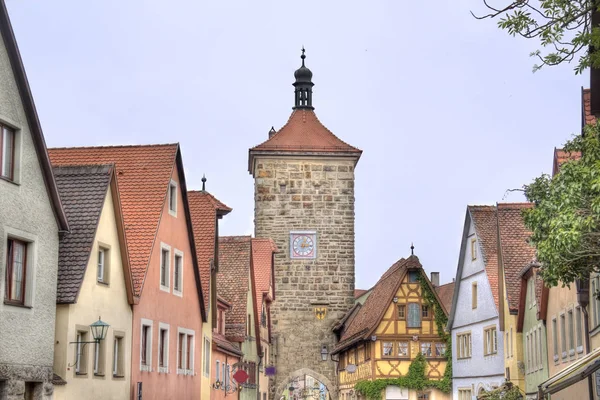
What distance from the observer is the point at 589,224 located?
11.0 m

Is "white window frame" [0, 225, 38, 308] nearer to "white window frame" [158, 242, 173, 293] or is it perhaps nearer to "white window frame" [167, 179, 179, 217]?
"white window frame" [158, 242, 173, 293]

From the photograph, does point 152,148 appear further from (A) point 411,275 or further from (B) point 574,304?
(A) point 411,275

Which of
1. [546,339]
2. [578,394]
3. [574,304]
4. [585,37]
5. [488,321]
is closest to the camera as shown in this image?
[585,37]

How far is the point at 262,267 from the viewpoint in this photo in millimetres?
45531

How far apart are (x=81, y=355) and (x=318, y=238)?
113ft

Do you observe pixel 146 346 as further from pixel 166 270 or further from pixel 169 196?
pixel 169 196

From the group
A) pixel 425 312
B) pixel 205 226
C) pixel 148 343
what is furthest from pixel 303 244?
pixel 148 343

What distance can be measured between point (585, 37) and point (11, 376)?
9598 millimetres

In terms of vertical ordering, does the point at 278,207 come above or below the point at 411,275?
above

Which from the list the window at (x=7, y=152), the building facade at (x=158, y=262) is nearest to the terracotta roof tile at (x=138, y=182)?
the building facade at (x=158, y=262)

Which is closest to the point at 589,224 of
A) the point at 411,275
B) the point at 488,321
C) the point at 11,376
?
the point at 11,376

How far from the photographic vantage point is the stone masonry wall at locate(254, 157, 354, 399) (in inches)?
2052

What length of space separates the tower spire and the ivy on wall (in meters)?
17.8

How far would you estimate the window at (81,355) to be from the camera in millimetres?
18672
